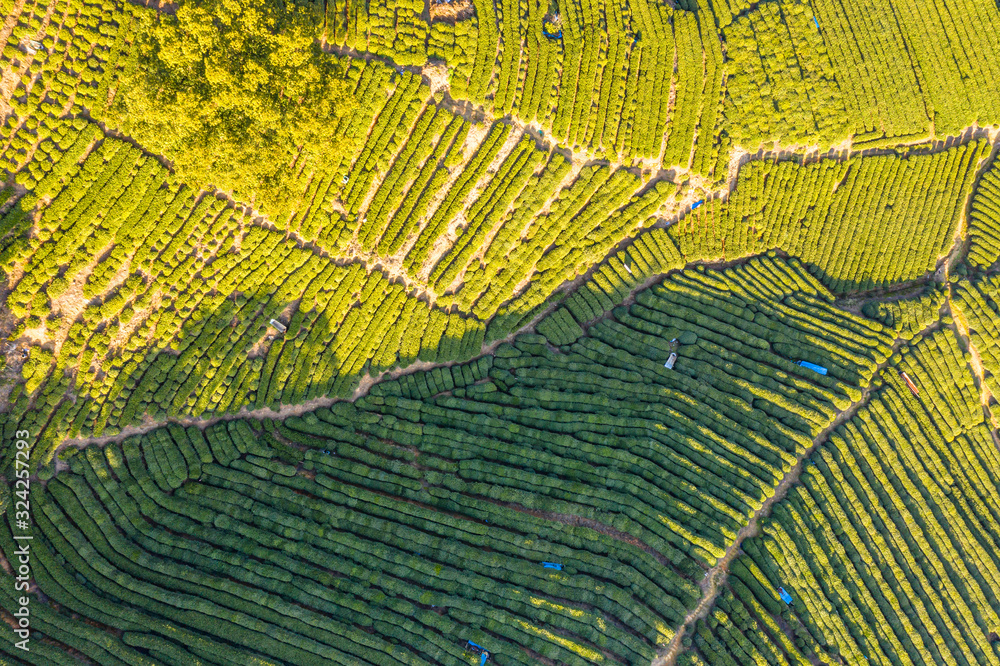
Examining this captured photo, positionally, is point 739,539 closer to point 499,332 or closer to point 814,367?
point 814,367

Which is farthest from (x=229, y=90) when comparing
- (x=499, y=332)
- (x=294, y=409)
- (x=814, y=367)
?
(x=814, y=367)

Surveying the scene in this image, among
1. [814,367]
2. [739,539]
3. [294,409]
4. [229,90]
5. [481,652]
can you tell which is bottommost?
[481,652]

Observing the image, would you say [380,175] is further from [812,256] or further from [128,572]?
[812,256]

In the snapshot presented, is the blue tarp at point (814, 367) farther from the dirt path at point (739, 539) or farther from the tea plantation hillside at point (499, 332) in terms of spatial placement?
the dirt path at point (739, 539)

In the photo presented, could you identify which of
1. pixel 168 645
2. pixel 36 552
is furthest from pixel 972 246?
pixel 36 552

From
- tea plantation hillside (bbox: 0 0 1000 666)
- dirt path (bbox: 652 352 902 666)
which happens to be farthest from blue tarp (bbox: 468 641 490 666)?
dirt path (bbox: 652 352 902 666)

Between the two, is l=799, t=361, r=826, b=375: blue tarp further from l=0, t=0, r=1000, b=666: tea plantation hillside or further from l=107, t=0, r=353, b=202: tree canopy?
l=107, t=0, r=353, b=202: tree canopy
